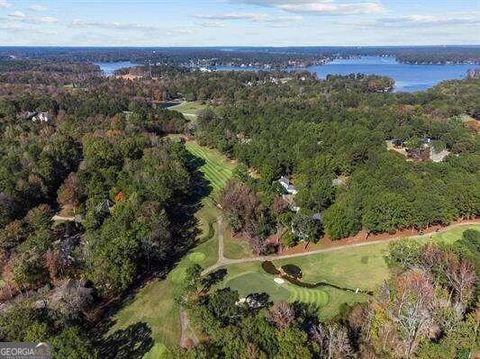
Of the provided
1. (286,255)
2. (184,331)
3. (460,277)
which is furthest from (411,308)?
(286,255)

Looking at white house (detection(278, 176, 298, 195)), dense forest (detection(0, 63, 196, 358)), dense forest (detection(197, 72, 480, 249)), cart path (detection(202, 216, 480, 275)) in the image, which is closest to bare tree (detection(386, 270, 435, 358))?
cart path (detection(202, 216, 480, 275))

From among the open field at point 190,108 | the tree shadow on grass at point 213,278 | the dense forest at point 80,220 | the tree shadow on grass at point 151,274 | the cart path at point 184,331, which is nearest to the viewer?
the tree shadow on grass at point 151,274

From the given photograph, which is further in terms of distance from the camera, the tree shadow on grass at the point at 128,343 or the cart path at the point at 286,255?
the cart path at the point at 286,255

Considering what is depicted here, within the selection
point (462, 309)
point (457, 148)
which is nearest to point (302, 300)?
point (462, 309)

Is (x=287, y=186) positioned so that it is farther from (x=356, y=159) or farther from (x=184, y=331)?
(x=184, y=331)

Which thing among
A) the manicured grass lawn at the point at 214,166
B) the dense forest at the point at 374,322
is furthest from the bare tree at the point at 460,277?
the manicured grass lawn at the point at 214,166

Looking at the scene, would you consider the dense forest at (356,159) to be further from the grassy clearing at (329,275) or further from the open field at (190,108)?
the open field at (190,108)

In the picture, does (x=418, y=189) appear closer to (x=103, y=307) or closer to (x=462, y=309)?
(x=462, y=309)
